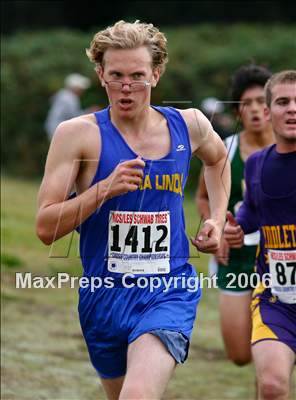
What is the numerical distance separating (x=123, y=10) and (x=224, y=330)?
26.4 metres

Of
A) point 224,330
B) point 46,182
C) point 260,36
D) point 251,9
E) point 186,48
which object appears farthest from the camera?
point 251,9

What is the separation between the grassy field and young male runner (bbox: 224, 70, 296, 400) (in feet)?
1.35

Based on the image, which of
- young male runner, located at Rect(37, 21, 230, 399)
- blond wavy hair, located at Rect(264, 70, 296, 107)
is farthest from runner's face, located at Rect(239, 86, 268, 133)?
young male runner, located at Rect(37, 21, 230, 399)

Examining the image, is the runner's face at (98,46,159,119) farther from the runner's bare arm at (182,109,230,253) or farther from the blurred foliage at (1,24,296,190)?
the blurred foliage at (1,24,296,190)

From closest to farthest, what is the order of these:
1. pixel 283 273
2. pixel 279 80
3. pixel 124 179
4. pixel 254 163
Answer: pixel 124 179 < pixel 283 273 < pixel 279 80 < pixel 254 163

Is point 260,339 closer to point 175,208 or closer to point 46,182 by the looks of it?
point 175,208

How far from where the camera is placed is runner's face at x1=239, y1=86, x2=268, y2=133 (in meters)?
7.66

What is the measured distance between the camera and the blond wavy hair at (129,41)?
5.02 metres

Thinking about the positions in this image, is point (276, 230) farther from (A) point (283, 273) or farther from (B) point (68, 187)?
(B) point (68, 187)

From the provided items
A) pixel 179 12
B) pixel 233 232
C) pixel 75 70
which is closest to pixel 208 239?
pixel 233 232

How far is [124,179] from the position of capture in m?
4.69

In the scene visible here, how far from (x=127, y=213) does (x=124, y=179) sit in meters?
0.37

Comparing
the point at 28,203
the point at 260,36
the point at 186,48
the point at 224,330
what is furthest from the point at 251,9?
the point at 224,330

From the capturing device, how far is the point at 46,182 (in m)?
4.90
